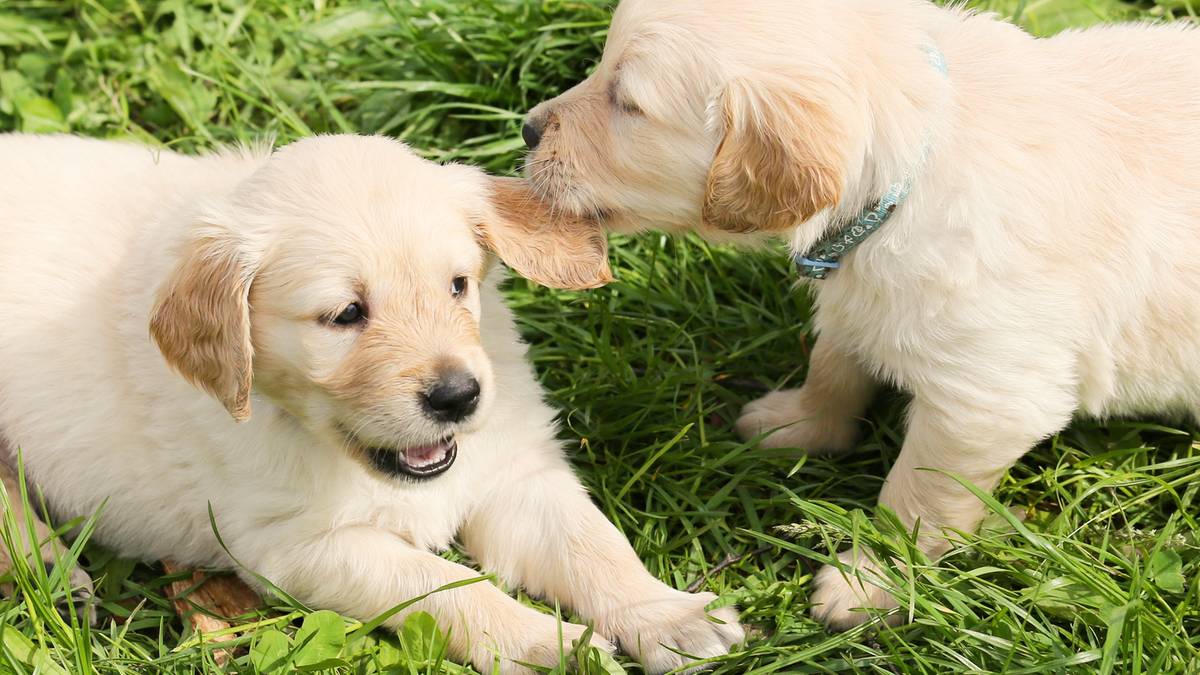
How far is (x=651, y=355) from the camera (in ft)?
12.8

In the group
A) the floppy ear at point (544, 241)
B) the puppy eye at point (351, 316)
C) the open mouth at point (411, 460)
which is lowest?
the open mouth at point (411, 460)

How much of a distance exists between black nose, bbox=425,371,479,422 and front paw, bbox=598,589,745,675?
712 millimetres

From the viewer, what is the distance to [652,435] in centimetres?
376

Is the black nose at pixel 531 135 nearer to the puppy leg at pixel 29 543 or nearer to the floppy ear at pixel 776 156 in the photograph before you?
the floppy ear at pixel 776 156

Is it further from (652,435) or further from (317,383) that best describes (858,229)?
(317,383)

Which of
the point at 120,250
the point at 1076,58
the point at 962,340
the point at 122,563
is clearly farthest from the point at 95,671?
the point at 1076,58

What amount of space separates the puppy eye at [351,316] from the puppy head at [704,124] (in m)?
0.56

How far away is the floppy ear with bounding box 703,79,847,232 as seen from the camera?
9.02ft

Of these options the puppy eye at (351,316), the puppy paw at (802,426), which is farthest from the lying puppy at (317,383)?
the puppy paw at (802,426)

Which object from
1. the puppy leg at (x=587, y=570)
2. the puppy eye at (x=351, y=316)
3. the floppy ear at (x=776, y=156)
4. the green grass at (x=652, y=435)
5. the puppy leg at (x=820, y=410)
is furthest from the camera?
the puppy leg at (x=820, y=410)

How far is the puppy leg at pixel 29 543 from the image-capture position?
3.19 metres

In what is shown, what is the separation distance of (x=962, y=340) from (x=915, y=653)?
2.40ft

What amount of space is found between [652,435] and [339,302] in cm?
125

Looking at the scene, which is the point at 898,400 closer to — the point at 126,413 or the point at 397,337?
the point at 397,337
